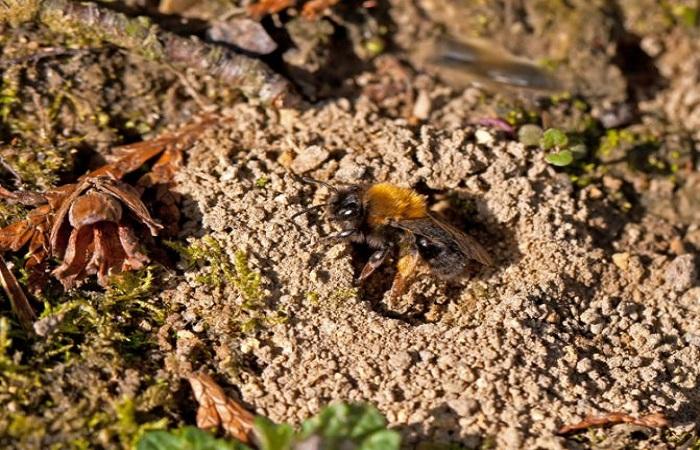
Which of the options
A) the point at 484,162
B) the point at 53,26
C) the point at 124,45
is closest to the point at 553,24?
the point at 484,162

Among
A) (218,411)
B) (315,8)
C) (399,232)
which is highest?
(315,8)

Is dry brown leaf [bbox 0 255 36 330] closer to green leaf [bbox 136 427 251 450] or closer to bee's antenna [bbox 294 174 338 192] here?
green leaf [bbox 136 427 251 450]

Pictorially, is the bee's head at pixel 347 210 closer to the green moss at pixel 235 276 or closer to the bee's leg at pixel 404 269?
the bee's leg at pixel 404 269

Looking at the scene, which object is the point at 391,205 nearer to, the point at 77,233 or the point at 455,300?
the point at 455,300

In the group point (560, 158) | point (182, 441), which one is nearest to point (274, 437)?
point (182, 441)

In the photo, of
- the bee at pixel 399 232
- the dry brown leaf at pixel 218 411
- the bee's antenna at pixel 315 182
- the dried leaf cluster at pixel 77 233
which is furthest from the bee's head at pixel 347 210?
the dry brown leaf at pixel 218 411

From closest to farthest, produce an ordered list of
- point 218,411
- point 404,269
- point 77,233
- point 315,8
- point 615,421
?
point 218,411
point 615,421
point 77,233
point 404,269
point 315,8
